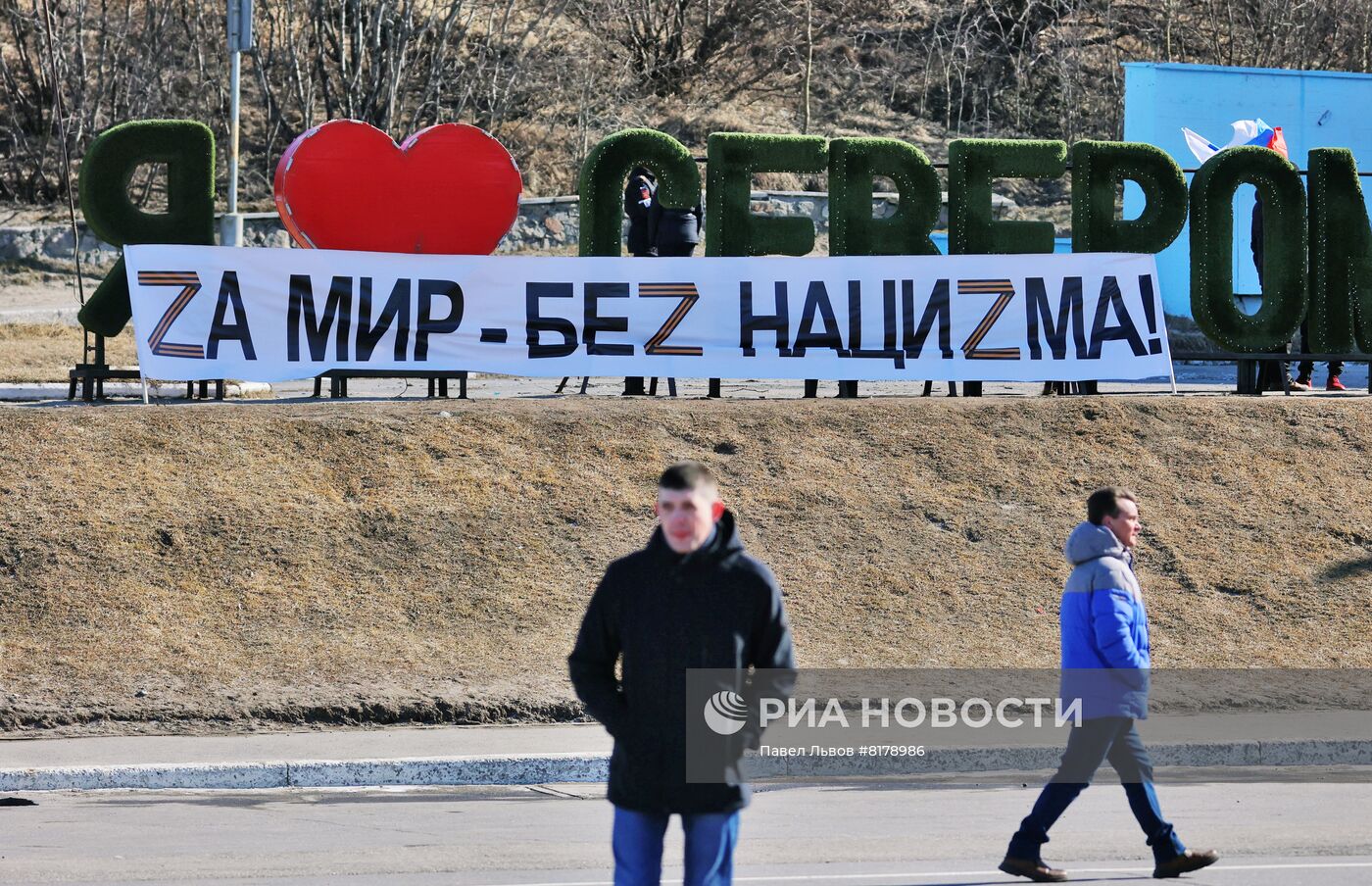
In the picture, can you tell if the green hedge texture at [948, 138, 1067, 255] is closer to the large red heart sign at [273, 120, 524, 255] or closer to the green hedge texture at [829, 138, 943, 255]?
the green hedge texture at [829, 138, 943, 255]

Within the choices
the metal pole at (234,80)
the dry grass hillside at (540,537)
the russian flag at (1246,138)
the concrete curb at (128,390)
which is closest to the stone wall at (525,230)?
the metal pole at (234,80)

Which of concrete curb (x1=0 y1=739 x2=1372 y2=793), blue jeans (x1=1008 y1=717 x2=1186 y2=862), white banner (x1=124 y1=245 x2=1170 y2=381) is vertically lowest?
concrete curb (x1=0 y1=739 x2=1372 y2=793)

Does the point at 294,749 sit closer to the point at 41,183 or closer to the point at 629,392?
the point at 629,392

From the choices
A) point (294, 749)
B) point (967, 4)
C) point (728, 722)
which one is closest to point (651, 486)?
point (294, 749)

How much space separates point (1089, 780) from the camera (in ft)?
24.0

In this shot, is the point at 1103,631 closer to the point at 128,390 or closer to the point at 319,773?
the point at 319,773

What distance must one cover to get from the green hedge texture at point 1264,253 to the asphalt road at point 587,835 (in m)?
7.49

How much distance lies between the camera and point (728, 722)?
5059 millimetres

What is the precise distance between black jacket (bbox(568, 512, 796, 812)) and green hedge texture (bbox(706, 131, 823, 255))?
10.5 metres

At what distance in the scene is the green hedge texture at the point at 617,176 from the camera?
50.4 ft

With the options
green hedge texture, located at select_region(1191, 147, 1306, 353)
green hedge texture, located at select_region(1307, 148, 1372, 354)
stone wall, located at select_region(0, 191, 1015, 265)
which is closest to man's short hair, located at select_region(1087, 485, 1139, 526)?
green hedge texture, located at select_region(1191, 147, 1306, 353)

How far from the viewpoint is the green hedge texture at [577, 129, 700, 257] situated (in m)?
15.4

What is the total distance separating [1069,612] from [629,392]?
857 cm

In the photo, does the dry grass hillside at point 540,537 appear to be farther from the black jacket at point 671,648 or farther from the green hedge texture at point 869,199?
the black jacket at point 671,648
